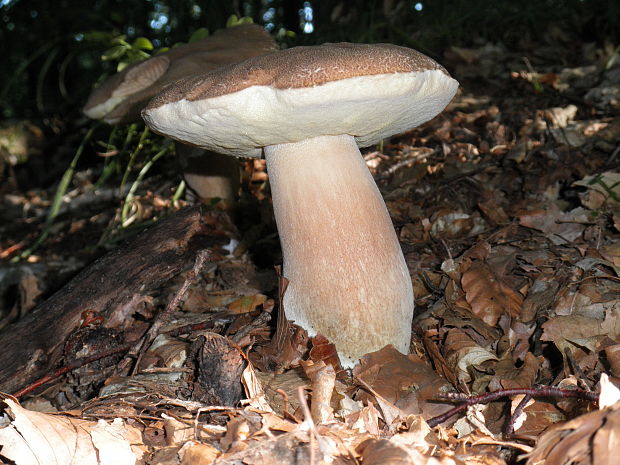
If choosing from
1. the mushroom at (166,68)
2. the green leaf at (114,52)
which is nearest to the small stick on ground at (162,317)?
the mushroom at (166,68)

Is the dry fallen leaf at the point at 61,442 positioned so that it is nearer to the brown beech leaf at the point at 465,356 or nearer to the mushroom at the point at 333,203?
the mushroom at the point at 333,203

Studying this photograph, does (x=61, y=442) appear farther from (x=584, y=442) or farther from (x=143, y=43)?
(x=143, y=43)

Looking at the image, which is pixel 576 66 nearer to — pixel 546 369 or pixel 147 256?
pixel 546 369

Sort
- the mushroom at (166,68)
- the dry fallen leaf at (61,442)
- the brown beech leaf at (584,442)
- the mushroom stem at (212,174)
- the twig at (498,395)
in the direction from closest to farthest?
the brown beech leaf at (584,442), the dry fallen leaf at (61,442), the twig at (498,395), the mushroom at (166,68), the mushroom stem at (212,174)

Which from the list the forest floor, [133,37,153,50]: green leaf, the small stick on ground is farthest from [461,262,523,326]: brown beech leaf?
[133,37,153,50]: green leaf

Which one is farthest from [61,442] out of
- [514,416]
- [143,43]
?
[143,43]

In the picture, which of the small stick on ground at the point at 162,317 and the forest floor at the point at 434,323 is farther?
the small stick on ground at the point at 162,317
